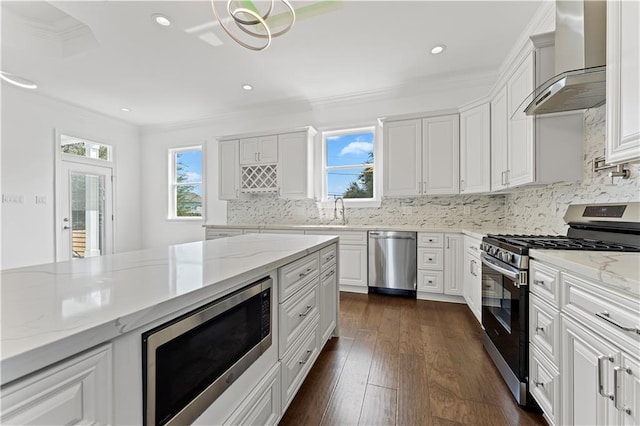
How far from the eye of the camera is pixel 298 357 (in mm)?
1550

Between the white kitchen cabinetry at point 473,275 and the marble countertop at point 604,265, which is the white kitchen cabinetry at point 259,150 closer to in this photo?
the white kitchen cabinetry at point 473,275

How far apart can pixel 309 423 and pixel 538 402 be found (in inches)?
48.5

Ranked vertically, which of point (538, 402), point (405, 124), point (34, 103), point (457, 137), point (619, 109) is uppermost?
point (34, 103)

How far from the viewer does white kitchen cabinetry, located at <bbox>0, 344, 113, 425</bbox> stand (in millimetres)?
439

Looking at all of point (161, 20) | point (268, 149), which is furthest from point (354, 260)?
point (161, 20)

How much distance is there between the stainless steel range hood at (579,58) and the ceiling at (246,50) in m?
0.86

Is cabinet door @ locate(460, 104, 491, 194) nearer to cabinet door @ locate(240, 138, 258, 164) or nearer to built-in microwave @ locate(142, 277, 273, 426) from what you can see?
built-in microwave @ locate(142, 277, 273, 426)

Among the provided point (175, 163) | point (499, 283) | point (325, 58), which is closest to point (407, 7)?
point (325, 58)

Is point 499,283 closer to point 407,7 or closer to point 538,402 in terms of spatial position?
point 538,402

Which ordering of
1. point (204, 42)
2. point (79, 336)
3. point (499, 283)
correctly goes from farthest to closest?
point (204, 42)
point (499, 283)
point (79, 336)

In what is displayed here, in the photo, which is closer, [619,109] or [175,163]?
[619,109]

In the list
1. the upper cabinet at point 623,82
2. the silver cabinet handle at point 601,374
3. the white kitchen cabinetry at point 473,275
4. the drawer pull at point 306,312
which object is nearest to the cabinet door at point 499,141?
the white kitchen cabinetry at point 473,275

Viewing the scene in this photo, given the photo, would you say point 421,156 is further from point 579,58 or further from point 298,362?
point 298,362

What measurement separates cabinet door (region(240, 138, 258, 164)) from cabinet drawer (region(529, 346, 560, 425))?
4.17 meters
